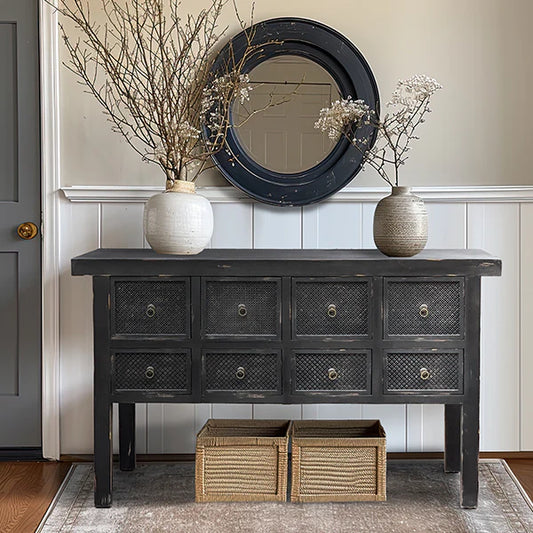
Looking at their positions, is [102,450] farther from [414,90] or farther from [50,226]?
[414,90]

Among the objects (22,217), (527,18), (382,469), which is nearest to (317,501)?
(382,469)

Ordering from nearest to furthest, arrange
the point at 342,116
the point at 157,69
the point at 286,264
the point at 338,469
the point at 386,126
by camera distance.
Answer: the point at 286,264 < the point at 338,469 < the point at 342,116 < the point at 157,69 < the point at 386,126

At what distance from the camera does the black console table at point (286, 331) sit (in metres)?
2.38

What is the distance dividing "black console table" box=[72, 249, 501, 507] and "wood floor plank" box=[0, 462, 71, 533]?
446 millimetres

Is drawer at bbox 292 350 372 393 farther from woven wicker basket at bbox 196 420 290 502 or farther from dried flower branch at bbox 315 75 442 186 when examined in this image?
dried flower branch at bbox 315 75 442 186

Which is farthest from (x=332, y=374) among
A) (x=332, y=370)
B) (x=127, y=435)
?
(x=127, y=435)

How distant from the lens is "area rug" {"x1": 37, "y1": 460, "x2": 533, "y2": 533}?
7.68 feet

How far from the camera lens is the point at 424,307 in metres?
2.39

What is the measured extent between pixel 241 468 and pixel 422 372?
2.27 ft

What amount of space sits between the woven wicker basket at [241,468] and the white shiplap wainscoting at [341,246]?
1.51 feet

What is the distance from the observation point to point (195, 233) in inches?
97.7

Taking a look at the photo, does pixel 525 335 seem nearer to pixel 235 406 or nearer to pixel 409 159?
pixel 409 159

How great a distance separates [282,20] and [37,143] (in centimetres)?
106

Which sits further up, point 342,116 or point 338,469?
point 342,116
